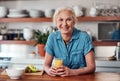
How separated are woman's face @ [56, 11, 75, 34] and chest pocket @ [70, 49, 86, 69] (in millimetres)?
213

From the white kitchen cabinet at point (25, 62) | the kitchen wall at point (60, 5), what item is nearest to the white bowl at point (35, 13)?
the kitchen wall at point (60, 5)

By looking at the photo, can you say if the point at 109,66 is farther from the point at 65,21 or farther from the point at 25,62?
the point at 65,21

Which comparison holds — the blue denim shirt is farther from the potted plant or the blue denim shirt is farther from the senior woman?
the potted plant

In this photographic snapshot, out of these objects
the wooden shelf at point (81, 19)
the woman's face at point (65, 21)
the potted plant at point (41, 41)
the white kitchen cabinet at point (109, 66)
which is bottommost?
the white kitchen cabinet at point (109, 66)

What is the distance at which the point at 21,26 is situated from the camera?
15.0ft

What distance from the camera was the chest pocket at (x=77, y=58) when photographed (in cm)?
243

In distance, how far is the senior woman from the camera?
2395mm

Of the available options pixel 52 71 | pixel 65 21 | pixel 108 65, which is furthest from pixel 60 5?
pixel 52 71

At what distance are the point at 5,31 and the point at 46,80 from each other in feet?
8.98

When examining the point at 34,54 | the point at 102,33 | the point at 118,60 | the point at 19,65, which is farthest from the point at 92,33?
the point at 19,65

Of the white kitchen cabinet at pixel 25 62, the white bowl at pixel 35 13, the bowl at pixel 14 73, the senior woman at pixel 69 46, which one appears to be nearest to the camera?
the bowl at pixel 14 73

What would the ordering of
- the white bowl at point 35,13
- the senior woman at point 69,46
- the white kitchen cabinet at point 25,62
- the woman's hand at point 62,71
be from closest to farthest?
the woman's hand at point 62,71, the senior woman at point 69,46, the white kitchen cabinet at point 25,62, the white bowl at point 35,13

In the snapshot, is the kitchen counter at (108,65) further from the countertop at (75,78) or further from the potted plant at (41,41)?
the countertop at (75,78)

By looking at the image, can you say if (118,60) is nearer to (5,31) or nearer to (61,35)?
(61,35)
